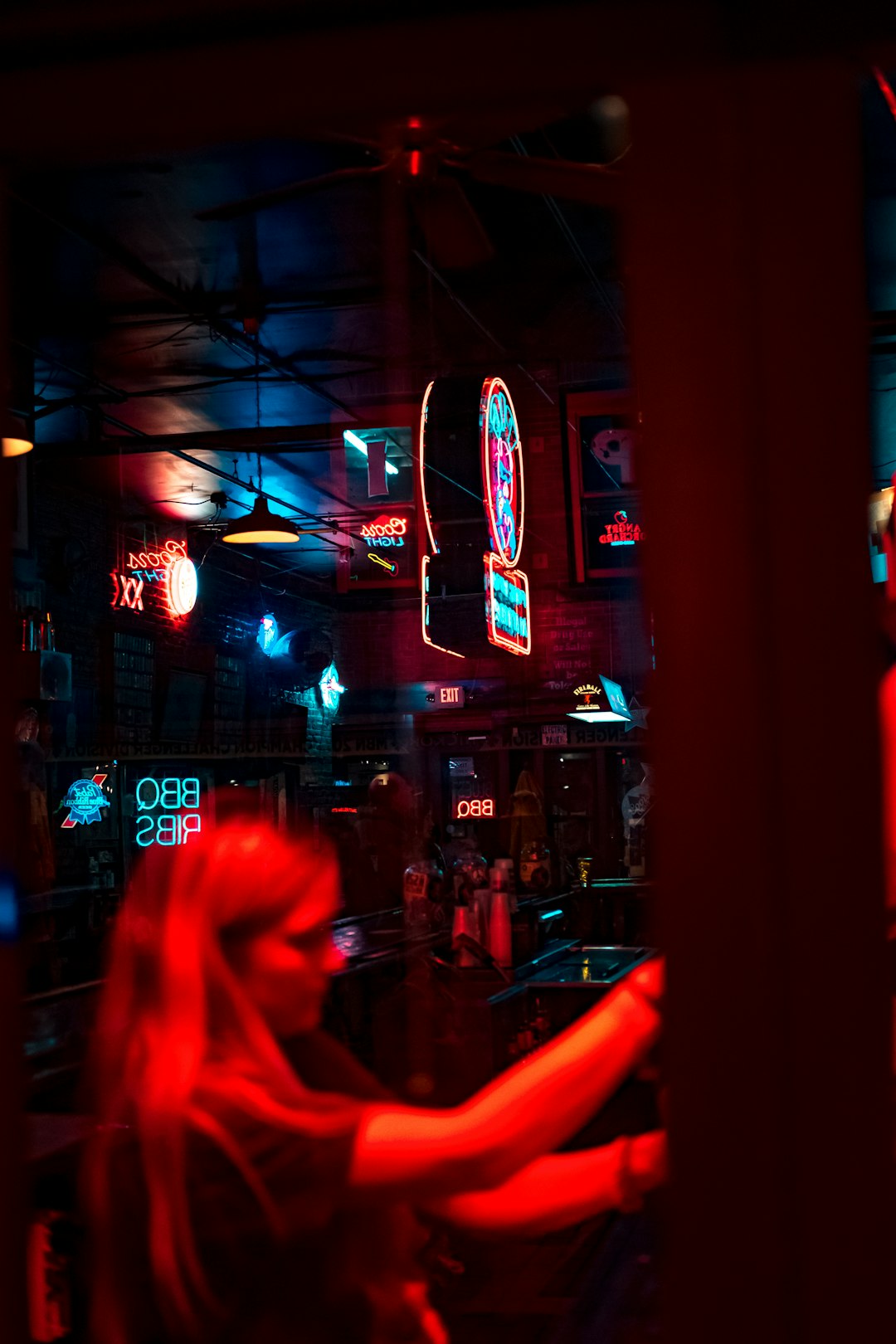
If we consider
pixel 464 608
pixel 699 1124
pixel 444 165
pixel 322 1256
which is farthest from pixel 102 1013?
pixel 464 608

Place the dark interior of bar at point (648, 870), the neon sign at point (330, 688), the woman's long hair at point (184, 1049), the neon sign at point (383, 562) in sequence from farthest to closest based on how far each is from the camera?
1. the neon sign at point (330, 688)
2. the neon sign at point (383, 562)
3. the woman's long hair at point (184, 1049)
4. the dark interior of bar at point (648, 870)

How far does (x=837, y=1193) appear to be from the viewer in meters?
1.00

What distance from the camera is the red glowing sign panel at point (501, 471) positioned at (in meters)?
6.57

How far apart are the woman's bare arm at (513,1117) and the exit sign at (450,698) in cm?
1148

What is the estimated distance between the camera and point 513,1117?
1505 mm

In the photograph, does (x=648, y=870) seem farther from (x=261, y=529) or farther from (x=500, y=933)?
(x=261, y=529)

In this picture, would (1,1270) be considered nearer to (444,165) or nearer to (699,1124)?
(699,1124)

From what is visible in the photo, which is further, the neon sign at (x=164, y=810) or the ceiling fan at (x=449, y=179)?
the neon sign at (x=164, y=810)

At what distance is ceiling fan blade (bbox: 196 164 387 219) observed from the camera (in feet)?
14.7

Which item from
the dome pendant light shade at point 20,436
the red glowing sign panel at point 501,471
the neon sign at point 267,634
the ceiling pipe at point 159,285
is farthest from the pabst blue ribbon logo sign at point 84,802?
the red glowing sign panel at point 501,471

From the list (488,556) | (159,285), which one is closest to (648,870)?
(488,556)

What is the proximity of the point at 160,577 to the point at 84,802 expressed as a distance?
2.10 m

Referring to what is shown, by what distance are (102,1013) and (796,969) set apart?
3.00 feet

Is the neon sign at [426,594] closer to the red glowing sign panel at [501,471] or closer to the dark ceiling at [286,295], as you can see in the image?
the red glowing sign panel at [501,471]
